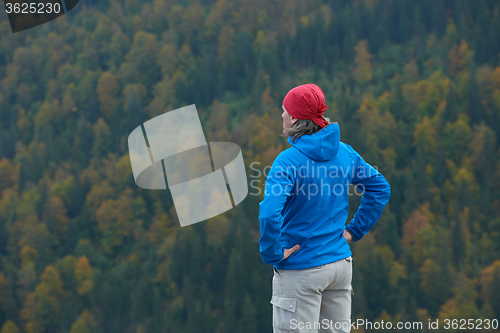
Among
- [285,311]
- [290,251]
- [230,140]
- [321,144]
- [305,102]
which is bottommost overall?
[230,140]

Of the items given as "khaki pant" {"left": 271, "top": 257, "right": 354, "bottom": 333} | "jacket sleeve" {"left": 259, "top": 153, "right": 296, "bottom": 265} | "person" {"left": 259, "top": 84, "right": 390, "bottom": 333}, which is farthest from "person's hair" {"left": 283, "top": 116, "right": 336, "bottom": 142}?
"khaki pant" {"left": 271, "top": 257, "right": 354, "bottom": 333}

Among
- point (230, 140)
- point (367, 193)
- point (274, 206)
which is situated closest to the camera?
point (274, 206)

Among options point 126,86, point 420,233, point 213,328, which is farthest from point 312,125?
point 126,86

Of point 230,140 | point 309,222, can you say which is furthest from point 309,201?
point 230,140

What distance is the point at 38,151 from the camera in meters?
62.8

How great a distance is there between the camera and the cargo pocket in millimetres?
2150

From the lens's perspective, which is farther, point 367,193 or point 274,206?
point 367,193

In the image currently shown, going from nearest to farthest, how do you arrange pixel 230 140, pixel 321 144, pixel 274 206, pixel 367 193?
pixel 274 206
pixel 321 144
pixel 367 193
pixel 230 140

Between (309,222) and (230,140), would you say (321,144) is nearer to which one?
(309,222)

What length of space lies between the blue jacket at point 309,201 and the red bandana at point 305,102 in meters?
0.08

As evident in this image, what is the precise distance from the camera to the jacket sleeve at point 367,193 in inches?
93.6

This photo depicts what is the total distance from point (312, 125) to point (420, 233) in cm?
4931

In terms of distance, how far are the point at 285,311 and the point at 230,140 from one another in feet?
186

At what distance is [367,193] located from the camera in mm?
2510
